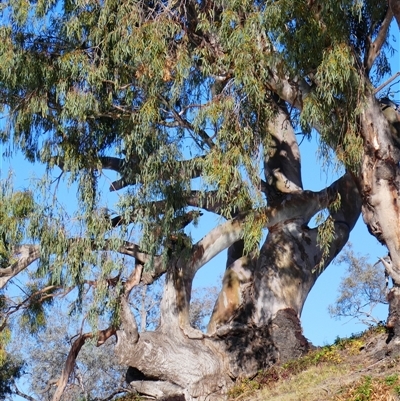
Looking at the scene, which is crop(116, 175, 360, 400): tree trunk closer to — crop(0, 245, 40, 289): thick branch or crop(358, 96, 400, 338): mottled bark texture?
crop(358, 96, 400, 338): mottled bark texture

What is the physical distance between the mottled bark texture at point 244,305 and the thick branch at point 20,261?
1700mm

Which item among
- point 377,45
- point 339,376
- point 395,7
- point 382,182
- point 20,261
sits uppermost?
point 377,45

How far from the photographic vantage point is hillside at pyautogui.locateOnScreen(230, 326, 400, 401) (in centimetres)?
Result: 906

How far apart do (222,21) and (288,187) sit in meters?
3.17

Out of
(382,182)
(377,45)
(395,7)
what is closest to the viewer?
(395,7)

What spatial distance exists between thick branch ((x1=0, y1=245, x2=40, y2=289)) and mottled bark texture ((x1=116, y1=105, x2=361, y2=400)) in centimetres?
170

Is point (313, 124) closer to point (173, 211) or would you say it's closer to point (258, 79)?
point (258, 79)

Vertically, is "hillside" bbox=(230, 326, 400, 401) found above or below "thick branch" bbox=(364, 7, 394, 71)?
below

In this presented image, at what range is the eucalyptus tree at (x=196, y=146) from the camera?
11.0 meters

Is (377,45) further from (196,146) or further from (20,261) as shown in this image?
(20,261)

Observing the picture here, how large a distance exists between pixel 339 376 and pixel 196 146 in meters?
3.74

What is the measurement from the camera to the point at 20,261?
493 inches

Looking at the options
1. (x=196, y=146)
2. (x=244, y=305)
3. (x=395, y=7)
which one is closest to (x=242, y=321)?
(x=244, y=305)

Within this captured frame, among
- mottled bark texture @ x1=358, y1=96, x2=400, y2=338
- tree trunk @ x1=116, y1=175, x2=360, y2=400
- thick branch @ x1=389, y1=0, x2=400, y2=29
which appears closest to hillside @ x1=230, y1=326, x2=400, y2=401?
tree trunk @ x1=116, y1=175, x2=360, y2=400
